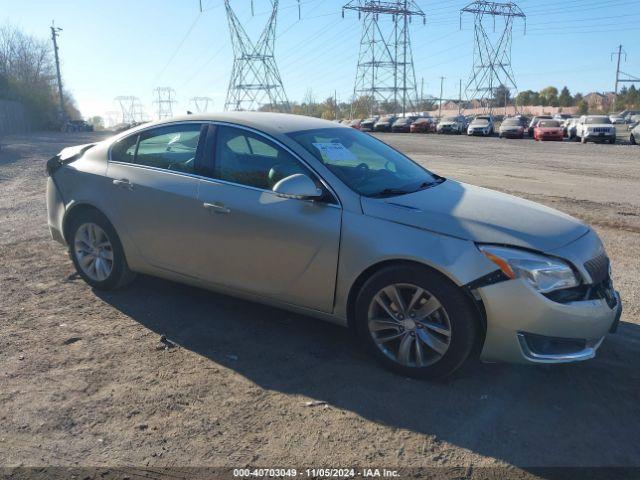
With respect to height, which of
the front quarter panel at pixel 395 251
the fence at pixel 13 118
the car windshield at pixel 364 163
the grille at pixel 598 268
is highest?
the fence at pixel 13 118

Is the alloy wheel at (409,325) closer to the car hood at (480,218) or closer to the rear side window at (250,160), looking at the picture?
the car hood at (480,218)

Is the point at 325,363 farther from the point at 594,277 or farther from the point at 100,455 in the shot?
the point at 594,277

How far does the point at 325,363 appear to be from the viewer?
391 centimetres

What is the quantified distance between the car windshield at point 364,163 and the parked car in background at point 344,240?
0.02 metres

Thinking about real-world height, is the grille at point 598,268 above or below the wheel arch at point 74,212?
below

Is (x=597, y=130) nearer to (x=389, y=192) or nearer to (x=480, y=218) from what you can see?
(x=389, y=192)

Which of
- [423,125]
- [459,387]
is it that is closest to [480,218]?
[459,387]

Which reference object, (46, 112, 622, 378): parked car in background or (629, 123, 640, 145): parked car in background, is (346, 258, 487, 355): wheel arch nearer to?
(46, 112, 622, 378): parked car in background

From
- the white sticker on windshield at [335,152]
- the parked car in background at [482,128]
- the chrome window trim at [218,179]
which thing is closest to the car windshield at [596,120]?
the parked car in background at [482,128]

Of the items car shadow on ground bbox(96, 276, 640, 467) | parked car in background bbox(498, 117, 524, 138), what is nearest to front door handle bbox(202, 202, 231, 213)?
car shadow on ground bbox(96, 276, 640, 467)

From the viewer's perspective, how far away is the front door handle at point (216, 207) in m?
4.20

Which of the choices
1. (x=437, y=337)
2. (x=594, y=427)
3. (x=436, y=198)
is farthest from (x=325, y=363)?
(x=594, y=427)

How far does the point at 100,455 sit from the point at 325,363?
1.55 meters

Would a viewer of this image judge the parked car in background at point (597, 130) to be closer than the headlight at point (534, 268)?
No
